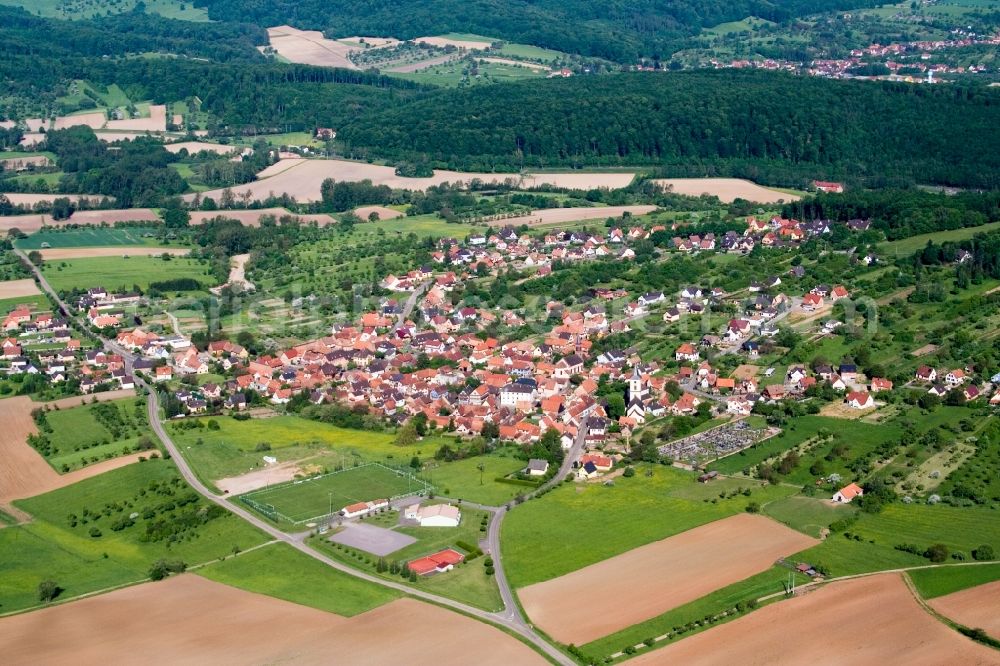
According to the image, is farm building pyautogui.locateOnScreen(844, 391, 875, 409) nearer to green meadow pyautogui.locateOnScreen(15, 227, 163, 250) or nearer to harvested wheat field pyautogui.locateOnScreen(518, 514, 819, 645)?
harvested wheat field pyautogui.locateOnScreen(518, 514, 819, 645)

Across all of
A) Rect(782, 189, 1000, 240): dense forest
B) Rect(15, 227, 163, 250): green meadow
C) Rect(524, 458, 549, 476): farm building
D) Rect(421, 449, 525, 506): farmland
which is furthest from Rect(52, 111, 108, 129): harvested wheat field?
Rect(524, 458, 549, 476): farm building

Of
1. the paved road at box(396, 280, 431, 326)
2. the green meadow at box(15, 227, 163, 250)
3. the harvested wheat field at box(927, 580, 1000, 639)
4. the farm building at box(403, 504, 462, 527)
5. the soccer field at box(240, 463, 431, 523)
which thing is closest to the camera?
the harvested wheat field at box(927, 580, 1000, 639)

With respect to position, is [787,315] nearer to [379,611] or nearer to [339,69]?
[379,611]

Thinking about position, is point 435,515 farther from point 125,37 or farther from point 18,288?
point 125,37

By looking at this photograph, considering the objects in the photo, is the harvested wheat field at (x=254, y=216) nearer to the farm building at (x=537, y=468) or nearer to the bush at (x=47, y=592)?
the farm building at (x=537, y=468)

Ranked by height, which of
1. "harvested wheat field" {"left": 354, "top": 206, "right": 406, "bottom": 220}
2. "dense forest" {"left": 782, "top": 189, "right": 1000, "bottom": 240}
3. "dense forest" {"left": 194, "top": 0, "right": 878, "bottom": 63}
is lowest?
"harvested wheat field" {"left": 354, "top": 206, "right": 406, "bottom": 220}

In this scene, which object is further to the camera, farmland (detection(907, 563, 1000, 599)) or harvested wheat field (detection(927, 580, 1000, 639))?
farmland (detection(907, 563, 1000, 599))

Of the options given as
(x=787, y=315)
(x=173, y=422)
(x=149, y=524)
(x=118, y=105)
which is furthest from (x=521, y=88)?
(x=149, y=524)
